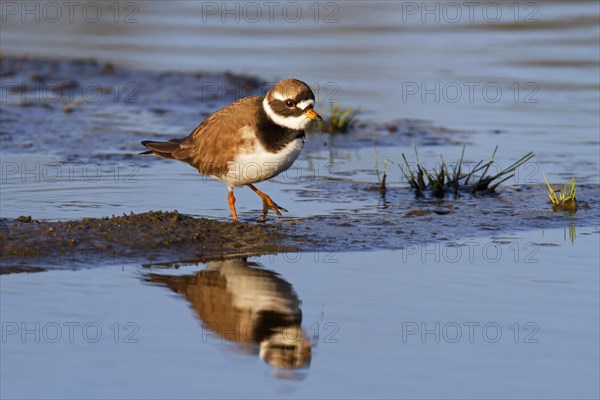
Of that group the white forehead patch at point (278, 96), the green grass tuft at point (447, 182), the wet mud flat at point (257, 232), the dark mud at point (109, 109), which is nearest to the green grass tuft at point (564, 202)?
the wet mud flat at point (257, 232)

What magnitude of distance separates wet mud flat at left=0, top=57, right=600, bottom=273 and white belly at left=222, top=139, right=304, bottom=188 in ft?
1.17

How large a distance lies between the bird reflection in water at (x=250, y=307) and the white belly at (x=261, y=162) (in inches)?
40.0

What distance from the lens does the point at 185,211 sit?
27.6ft

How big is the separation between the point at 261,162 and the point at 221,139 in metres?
0.43

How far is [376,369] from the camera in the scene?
508 cm

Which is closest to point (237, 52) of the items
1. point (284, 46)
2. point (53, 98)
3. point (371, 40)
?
point (284, 46)

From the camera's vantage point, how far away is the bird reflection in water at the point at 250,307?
5.43m

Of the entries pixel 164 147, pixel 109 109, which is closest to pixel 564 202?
pixel 164 147

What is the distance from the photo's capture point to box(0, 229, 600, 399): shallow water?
4.88 m

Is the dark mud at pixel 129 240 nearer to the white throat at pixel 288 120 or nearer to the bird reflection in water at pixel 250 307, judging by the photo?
the bird reflection in water at pixel 250 307

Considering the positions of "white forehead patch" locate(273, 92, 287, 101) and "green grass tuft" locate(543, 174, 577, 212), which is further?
"green grass tuft" locate(543, 174, 577, 212)

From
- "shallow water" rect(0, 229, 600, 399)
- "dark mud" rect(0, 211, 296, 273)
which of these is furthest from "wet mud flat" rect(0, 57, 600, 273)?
"shallow water" rect(0, 229, 600, 399)

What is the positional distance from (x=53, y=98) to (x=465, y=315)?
8517 mm

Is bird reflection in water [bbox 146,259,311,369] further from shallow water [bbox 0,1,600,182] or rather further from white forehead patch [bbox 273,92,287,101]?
shallow water [bbox 0,1,600,182]
